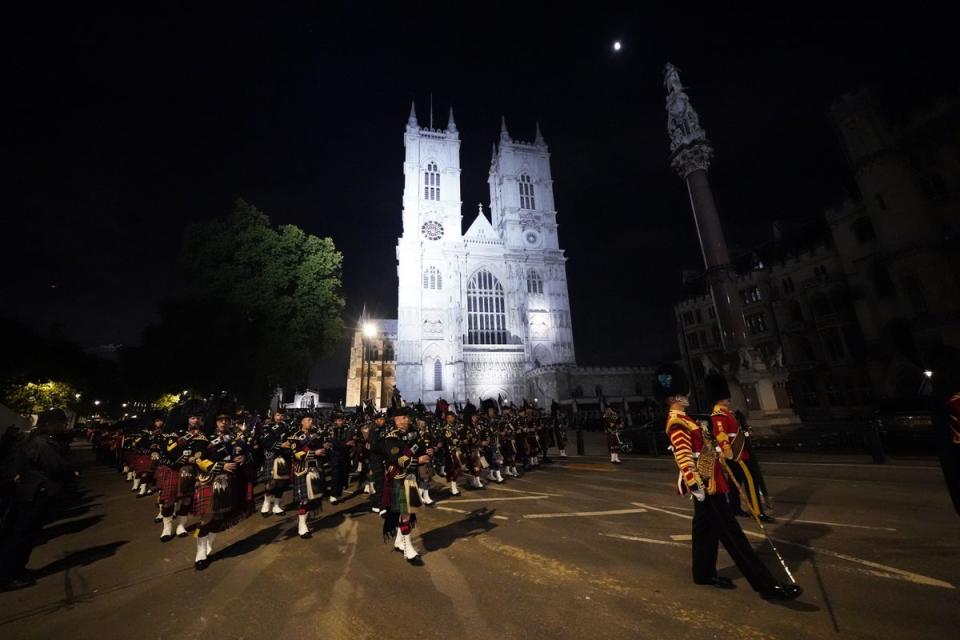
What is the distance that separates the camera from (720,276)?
19.2m

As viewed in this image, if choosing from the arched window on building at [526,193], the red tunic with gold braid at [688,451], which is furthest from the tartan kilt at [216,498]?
the arched window on building at [526,193]

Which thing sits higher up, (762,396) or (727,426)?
(762,396)

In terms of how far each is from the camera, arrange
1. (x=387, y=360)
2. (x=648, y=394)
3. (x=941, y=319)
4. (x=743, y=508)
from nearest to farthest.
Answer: (x=743, y=508), (x=941, y=319), (x=648, y=394), (x=387, y=360)

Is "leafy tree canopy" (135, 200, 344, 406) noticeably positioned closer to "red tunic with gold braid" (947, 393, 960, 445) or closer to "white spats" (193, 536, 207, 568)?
"white spats" (193, 536, 207, 568)

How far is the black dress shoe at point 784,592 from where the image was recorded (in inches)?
138

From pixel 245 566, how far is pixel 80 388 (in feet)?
143

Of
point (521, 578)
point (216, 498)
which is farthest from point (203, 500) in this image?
point (521, 578)

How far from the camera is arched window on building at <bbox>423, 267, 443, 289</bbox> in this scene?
4922 cm

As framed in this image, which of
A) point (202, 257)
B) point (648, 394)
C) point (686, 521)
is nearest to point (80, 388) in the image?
point (202, 257)

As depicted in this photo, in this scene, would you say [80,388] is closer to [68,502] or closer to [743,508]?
[68,502]

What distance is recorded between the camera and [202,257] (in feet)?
68.2

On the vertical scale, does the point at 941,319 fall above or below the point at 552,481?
above

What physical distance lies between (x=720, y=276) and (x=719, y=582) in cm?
1883

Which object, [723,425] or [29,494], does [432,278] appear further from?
[723,425]
